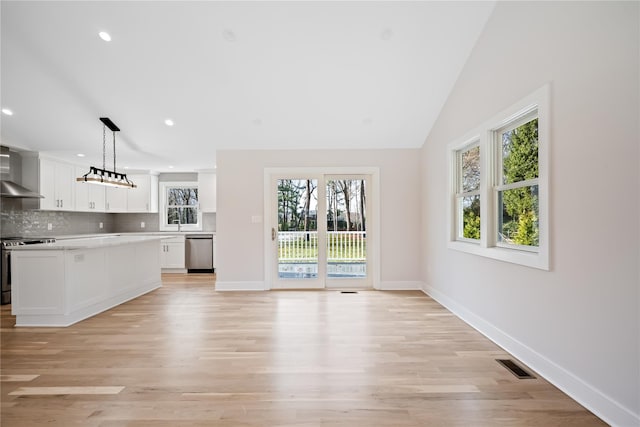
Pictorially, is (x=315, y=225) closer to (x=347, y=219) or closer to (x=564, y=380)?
(x=347, y=219)

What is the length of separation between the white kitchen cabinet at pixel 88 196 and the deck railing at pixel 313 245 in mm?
4294

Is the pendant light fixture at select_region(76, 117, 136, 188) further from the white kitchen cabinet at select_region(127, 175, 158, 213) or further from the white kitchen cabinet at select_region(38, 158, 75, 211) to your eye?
the white kitchen cabinet at select_region(127, 175, 158, 213)

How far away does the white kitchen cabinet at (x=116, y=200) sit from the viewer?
23.3 feet

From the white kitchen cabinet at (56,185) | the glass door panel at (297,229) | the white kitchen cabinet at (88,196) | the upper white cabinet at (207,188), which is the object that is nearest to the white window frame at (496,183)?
the glass door panel at (297,229)

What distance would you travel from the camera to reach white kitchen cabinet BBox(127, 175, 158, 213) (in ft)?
24.2

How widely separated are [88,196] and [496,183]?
7.44 m

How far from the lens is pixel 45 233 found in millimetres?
6023

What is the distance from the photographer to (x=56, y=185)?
5.90m

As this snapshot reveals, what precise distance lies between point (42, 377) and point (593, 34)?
457 cm

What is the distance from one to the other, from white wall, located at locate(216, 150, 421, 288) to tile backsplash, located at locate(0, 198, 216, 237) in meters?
2.65

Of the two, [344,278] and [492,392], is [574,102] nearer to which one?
[492,392]

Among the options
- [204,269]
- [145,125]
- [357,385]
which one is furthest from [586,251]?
[204,269]

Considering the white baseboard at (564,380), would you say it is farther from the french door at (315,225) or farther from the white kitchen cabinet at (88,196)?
the white kitchen cabinet at (88,196)

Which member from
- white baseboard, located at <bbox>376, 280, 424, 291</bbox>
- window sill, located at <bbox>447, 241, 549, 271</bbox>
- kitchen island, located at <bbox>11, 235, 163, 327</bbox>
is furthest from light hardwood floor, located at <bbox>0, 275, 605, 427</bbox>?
white baseboard, located at <bbox>376, 280, 424, 291</bbox>
